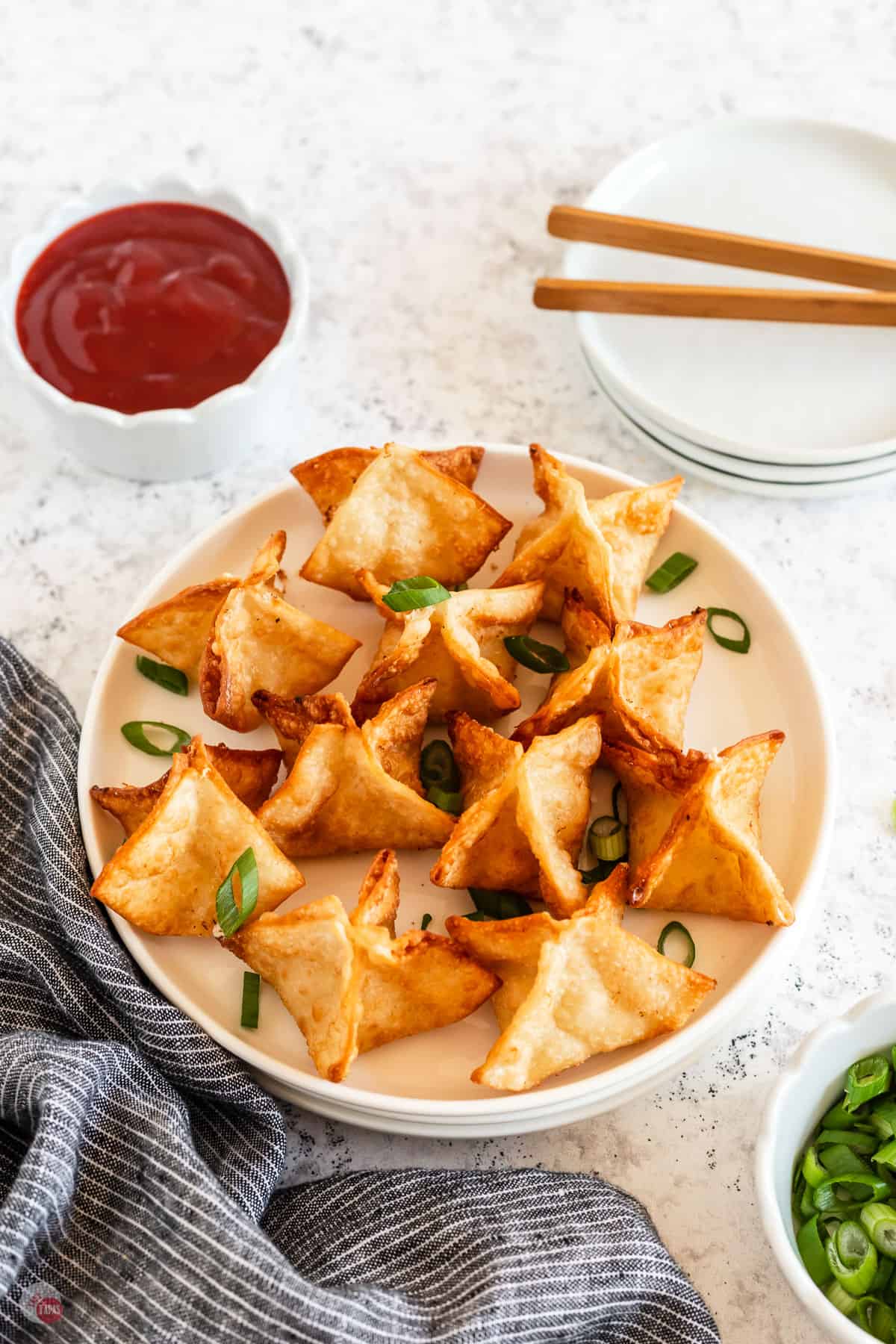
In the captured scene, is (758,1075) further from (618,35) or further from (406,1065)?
(618,35)

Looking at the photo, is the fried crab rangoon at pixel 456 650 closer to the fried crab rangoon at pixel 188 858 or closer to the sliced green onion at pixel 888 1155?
the fried crab rangoon at pixel 188 858

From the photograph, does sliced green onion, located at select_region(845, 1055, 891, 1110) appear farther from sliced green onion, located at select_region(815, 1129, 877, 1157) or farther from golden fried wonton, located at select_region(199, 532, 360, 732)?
golden fried wonton, located at select_region(199, 532, 360, 732)

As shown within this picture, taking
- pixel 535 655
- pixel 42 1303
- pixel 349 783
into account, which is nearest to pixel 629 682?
pixel 535 655

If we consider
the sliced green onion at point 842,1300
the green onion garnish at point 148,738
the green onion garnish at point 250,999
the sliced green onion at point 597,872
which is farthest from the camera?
the green onion garnish at point 148,738

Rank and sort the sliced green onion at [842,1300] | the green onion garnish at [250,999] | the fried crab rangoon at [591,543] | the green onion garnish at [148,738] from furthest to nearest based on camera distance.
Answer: the green onion garnish at [148,738] → the fried crab rangoon at [591,543] → the green onion garnish at [250,999] → the sliced green onion at [842,1300]

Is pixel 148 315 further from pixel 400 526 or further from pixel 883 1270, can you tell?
pixel 883 1270

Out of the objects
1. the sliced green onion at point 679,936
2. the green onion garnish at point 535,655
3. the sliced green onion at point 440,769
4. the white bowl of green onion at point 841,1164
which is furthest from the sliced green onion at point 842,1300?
the green onion garnish at point 535,655

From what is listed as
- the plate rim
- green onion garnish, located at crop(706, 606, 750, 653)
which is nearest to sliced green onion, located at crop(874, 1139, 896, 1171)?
green onion garnish, located at crop(706, 606, 750, 653)
